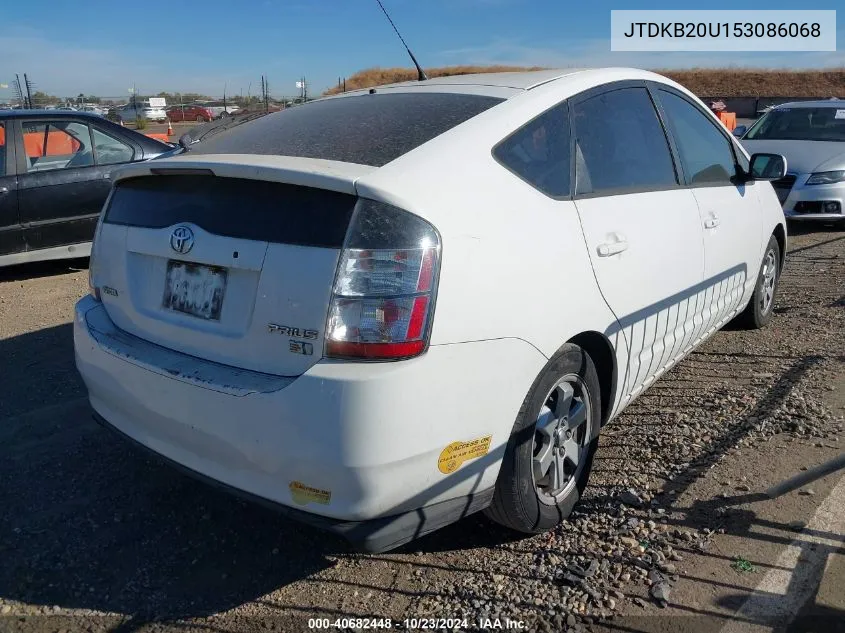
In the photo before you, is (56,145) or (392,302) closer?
(392,302)

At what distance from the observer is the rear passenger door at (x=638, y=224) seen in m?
3.00

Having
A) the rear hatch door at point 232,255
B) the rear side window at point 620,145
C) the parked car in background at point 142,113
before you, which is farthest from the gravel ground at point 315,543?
the parked car in background at point 142,113

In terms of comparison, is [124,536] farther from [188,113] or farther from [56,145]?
[188,113]

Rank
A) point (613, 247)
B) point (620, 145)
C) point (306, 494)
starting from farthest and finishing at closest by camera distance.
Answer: point (620, 145) → point (613, 247) → point (306, 494)

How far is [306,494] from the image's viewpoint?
234 cm

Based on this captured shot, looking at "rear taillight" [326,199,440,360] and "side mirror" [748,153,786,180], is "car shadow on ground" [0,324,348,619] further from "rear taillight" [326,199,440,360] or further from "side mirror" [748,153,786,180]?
"side mirror" [748,153,786,180]

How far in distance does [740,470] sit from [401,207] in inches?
85.7

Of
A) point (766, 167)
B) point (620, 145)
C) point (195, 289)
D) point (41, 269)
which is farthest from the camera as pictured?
point (41, 269)

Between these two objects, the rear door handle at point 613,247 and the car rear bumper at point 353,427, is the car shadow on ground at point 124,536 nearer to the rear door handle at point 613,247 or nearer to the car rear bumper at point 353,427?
the car rear bumper at point 353,427

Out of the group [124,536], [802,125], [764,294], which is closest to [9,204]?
[124,536]

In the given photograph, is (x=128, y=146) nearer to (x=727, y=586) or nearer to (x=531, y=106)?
(x=531, y=106)

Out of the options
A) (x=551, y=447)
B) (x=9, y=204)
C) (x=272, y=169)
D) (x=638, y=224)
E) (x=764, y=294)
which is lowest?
(x=551, y=447)

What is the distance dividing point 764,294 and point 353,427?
4187 mm

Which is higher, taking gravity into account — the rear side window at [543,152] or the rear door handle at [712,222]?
the rear side window at [543,152]
